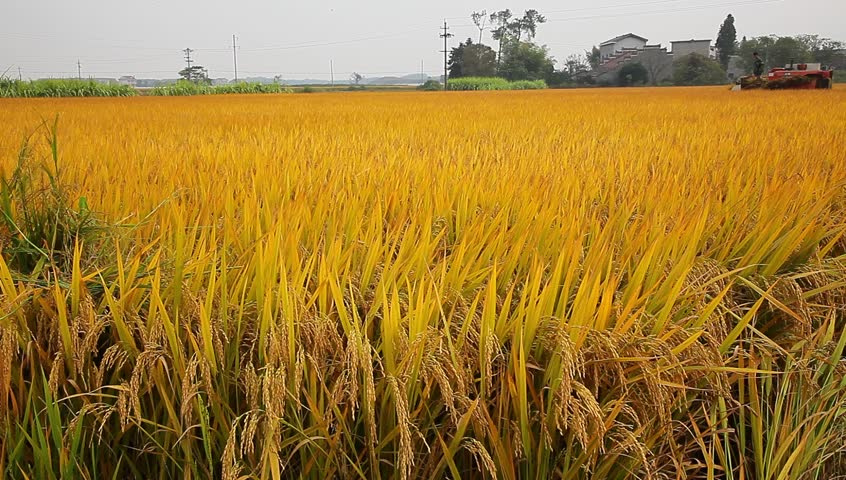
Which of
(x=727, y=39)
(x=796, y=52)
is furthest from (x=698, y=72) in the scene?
(x=727, y=39)

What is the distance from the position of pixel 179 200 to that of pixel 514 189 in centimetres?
95

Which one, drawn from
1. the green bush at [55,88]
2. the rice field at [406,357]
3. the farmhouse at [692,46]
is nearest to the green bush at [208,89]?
the green bush at [55,88]

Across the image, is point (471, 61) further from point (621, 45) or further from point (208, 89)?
point (208, 89)

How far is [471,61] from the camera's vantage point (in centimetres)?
5388

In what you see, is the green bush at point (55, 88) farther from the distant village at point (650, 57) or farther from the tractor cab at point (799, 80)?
the distant village at point (650, 57)

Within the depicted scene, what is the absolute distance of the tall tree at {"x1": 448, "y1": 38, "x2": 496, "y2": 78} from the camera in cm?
Result: 5397

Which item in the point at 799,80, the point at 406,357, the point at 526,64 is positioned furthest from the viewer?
the point at 526,64

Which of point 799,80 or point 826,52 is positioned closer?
point 799,80

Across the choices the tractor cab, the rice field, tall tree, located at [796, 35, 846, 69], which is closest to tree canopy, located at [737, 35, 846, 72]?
tall tree, located at [796, 35, 846, 69]

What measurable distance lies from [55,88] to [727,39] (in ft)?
195

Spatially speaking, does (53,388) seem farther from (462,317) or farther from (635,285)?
(635,285)

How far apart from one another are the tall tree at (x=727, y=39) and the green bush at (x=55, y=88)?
5438 centimetres

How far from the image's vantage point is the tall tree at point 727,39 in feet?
189

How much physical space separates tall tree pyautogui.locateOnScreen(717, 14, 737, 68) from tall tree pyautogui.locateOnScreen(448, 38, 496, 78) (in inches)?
899
